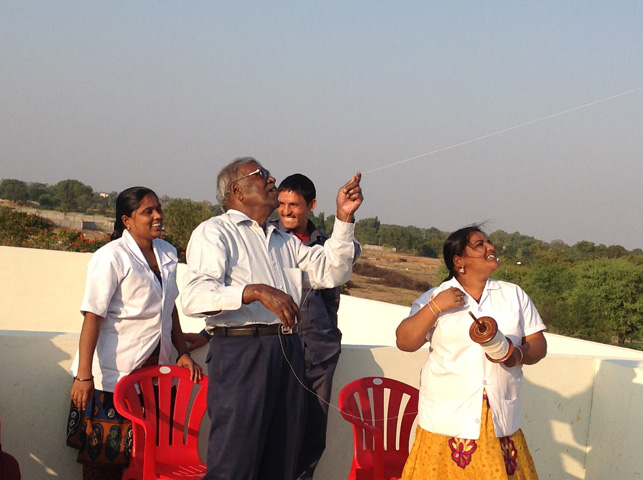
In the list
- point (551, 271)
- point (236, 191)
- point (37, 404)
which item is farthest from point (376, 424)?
point (551, 271)

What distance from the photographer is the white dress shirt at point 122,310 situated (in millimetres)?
3768

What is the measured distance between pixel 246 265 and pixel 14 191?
168ft

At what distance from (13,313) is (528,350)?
377 inches

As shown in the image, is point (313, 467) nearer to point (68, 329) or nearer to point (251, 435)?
point (251, 435)

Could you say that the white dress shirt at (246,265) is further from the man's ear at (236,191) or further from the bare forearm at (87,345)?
the bare forearm at (87,345)

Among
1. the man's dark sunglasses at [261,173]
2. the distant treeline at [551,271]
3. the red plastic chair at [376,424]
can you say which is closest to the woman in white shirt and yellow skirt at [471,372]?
the red plastic chair at [376,424]

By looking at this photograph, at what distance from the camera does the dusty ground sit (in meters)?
28.5

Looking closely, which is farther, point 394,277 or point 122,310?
point 394,277

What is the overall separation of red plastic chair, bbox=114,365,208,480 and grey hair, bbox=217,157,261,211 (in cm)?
93

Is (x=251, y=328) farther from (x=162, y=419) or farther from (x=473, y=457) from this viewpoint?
(x=473, y=457)

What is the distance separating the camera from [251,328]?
3332mm

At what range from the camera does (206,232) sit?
3379 millimetres

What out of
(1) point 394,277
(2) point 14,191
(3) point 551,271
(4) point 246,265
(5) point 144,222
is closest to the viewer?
(4) point 246,265

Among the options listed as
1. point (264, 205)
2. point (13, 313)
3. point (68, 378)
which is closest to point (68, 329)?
point (13, 313)
